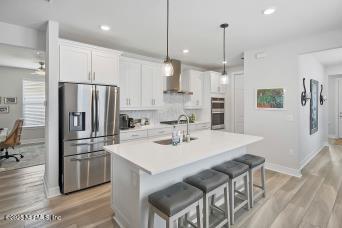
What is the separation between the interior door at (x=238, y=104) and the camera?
19.1 ft

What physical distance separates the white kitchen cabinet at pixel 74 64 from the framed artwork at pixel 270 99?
357cm

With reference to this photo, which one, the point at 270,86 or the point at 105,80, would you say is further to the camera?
the point at 270,86

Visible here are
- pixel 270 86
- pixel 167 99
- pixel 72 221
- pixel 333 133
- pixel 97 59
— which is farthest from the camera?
pixel 333 133

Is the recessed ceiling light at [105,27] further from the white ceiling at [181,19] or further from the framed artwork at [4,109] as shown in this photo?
the framed artwork at [4,109]

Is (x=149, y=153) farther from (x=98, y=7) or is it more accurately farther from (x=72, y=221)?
(x=98, y=7)

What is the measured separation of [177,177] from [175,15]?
220 cm

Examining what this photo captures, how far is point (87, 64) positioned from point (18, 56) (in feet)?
10.4

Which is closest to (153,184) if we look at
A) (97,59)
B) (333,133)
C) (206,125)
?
(97,59)

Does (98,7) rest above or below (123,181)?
above

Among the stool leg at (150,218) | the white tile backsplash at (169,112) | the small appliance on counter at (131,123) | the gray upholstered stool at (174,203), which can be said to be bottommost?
the stool leg at (150,218)

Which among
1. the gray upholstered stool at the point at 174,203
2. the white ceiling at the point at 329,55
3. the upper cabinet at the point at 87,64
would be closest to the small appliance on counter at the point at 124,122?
the upper cabinet at the point at 87,64

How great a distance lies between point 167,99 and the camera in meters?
5.27

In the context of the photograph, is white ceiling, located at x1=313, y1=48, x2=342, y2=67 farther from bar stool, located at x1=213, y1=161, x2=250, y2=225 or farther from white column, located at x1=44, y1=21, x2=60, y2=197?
white column, located at x1=44, y1=21, x2=60, y2=197

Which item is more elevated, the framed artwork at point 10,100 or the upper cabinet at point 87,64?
the upper cabinet at point 87,64
